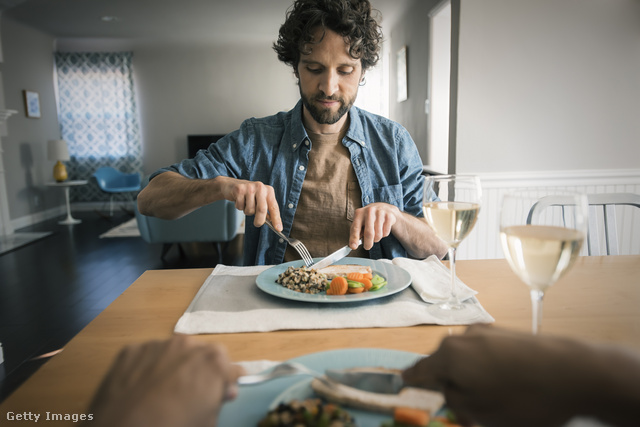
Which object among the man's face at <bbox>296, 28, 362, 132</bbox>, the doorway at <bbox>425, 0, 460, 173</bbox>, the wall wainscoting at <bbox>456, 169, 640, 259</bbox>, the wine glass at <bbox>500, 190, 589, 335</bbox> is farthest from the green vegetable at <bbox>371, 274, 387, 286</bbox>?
the doorway at <bbox>425, 0, 460, 173</bbox>

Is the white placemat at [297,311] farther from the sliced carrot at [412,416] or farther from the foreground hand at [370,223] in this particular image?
the sliced carrot at [412,416]

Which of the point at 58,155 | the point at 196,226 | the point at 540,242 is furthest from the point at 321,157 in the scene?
the point at 58,155

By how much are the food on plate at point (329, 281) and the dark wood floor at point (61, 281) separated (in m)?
1.81

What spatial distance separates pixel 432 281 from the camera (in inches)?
37.7

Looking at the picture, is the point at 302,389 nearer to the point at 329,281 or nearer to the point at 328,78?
the point at 329,281

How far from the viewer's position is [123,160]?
8258 mm

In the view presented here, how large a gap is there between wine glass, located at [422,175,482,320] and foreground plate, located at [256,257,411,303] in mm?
101

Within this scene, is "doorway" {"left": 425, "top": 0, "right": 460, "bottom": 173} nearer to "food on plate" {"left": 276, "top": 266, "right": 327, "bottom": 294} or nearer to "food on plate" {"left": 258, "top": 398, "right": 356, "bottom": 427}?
"food on plate" {"left": 276, "top": 266, "right": 327, "bottom": 294}

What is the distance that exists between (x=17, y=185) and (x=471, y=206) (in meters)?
7.59

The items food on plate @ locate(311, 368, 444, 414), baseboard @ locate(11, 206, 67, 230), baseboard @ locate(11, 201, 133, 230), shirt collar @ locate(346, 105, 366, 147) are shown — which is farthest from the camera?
baseboard @ locate(11, 201, 133, 230)

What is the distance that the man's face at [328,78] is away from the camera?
1472 mm

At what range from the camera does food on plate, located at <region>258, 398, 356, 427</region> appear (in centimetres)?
41

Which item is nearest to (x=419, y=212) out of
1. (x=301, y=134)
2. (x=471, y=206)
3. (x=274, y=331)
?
(x=301, y=134)

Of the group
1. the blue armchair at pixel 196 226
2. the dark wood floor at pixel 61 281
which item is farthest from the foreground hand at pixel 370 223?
the blue armchair at pixel 196 226
